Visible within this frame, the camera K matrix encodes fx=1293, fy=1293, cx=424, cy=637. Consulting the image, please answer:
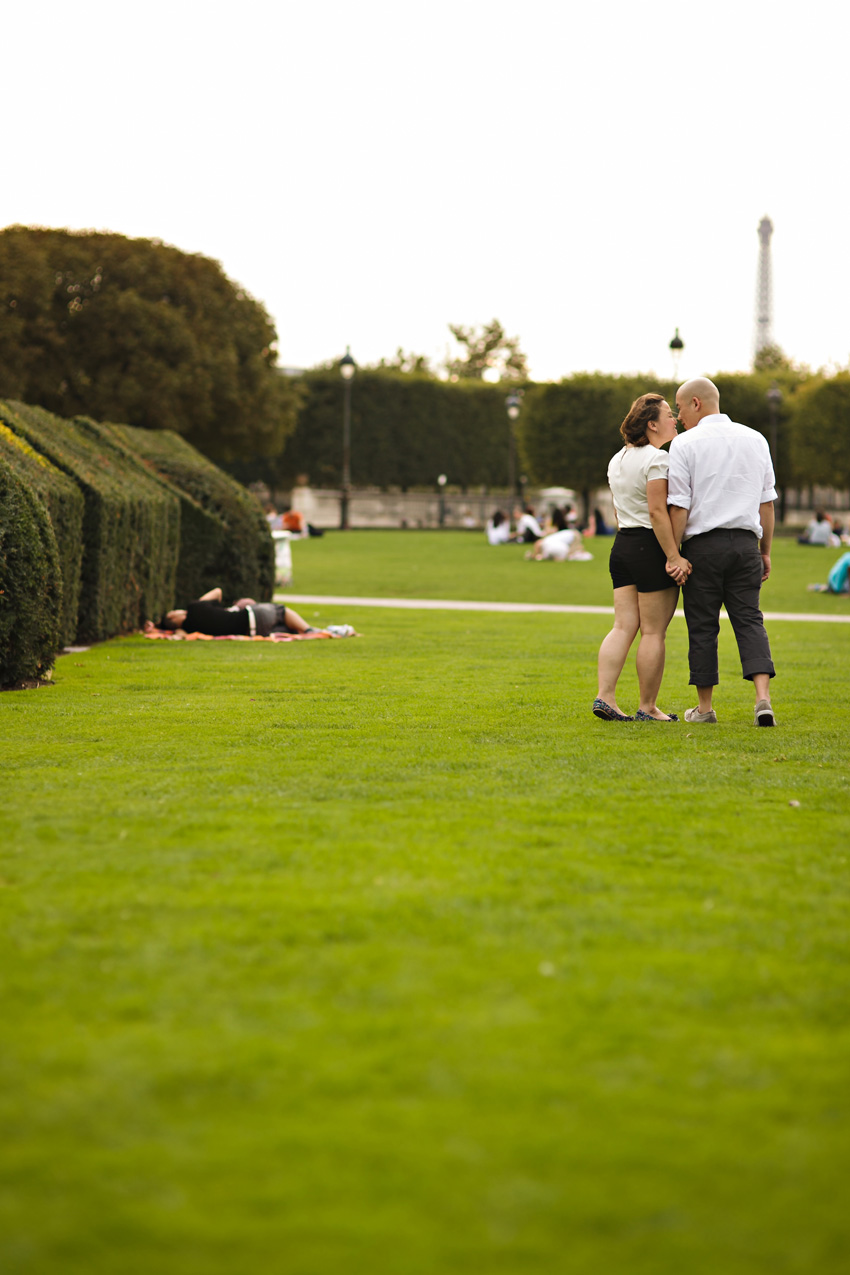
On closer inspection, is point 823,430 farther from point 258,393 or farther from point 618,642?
point 618,642

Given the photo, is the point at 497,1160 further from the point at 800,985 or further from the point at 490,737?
the point at 490,737

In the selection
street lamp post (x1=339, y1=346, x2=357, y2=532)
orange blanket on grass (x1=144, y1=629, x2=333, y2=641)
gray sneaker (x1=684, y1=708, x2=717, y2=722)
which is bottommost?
gray sneaker (x1=684, y1=708, x2=717, y2=722)

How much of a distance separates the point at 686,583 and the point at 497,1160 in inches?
210

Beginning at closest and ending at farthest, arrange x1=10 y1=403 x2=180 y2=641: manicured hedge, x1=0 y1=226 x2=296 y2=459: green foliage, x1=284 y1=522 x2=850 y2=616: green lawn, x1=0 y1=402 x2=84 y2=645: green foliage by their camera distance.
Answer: x1=0 y1=402 x2=84 y2=645: green foliage, x1=10 y1=403 x2=180 y2=641: manicured hedge, x1=284 y1=522 x2=850 y2=616: green lawn, x1=0 y1=226 x2=296 y2=459: green foliage

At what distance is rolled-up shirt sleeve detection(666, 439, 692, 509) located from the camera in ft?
23.6

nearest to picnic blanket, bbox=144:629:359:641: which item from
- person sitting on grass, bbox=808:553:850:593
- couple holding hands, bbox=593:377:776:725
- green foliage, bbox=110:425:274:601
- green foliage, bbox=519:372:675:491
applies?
green foliage, bbox=110:425:274:601

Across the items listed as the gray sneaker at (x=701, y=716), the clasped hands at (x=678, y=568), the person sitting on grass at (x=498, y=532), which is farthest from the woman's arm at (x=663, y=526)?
the person sitting on grass at (x=498, y=532)

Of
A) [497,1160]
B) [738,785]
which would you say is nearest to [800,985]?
[497,1160]

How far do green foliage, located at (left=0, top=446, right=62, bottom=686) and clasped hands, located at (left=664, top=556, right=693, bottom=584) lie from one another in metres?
4.11

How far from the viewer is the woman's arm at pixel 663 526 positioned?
711 cm

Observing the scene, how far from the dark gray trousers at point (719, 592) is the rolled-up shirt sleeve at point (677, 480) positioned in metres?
0.23

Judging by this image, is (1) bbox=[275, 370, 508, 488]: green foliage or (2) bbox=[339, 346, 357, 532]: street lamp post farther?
(1) bbox=[275, 370, 508, 488]: green foliage

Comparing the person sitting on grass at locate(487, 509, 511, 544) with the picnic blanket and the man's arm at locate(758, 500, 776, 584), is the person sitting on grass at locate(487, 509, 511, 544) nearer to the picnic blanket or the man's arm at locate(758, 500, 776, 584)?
the picnic blanket

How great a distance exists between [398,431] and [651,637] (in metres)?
65.5
